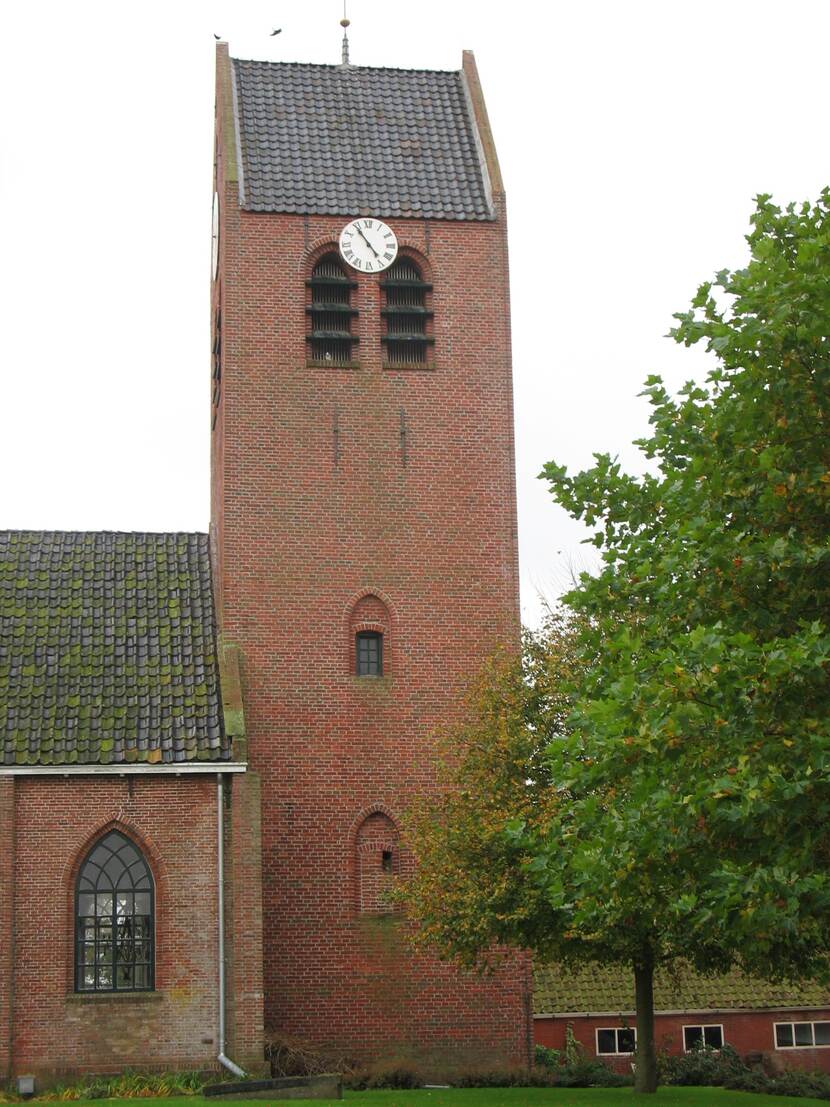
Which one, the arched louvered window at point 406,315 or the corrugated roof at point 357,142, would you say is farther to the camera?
the corrugated roof at point 357,142

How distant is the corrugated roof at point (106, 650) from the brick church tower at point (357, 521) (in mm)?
1014

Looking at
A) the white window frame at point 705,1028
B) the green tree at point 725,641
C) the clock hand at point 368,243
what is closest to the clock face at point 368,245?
the clock hand at point 368,243

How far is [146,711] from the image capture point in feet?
90.8

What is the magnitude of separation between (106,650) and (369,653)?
4.90 meters

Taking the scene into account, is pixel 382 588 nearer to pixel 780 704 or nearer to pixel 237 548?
pixel 237 548

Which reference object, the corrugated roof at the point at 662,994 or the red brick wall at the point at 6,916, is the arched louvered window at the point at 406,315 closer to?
the red brick wall at the point at 6,916

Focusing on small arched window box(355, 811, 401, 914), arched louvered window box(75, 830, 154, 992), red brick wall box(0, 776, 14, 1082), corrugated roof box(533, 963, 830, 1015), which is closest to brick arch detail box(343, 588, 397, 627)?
small arched window box(355, 811, 401, 914)

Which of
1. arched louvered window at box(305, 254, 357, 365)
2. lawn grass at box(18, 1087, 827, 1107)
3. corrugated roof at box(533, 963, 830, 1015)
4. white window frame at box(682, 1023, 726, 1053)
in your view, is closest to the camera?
lawn grass at box(18, 1087, 827, 1107)

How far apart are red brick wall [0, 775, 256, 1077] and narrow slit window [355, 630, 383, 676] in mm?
4232

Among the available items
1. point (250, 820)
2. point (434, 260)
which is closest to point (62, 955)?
point (250, 820)

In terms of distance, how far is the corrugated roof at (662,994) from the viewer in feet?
115

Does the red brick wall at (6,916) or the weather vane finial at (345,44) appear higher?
the weather vane finial at (345,44)

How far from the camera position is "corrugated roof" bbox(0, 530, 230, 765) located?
27.0 m

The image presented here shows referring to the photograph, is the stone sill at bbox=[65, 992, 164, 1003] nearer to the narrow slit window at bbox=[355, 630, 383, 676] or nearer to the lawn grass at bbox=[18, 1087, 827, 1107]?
the lawn grass at bbox=[18, 1087, 827, 1107]
